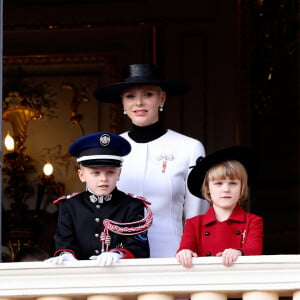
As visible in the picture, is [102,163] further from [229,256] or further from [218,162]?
[229,256]

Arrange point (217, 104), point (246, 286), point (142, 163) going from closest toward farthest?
point (246, 286) → point (142, 163) → point (217, 104)

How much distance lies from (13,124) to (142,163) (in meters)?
4.42

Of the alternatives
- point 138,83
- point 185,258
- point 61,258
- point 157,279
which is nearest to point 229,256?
point 185,258

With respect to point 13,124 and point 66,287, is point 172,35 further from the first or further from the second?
point 66,287

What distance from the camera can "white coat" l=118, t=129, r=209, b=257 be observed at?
6645 mm

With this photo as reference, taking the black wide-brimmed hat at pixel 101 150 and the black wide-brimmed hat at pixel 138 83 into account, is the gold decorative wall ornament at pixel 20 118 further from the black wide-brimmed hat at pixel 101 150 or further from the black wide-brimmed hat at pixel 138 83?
the black wide-brimmed hat at pixel 101 150

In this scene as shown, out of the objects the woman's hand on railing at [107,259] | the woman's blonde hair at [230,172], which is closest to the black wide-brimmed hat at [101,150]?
the woman's blonde hair at [230,172]

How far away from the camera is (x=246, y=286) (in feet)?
18.9

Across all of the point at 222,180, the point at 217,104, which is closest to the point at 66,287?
the point at 222,180

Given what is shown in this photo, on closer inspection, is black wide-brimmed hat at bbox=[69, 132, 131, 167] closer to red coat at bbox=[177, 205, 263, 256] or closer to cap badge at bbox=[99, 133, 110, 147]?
cap badge at bbox=[99, 133, 110, 147]

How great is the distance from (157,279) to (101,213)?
62 cm

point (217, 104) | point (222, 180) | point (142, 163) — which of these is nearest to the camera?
point (222, 180)

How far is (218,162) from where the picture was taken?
6.29m

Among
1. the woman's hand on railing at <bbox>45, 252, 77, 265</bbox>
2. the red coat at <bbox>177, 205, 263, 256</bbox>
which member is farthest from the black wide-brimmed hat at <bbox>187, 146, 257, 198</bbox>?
the woman's hand on railing at <bbox>45, 252, 77, 265</bbox>
